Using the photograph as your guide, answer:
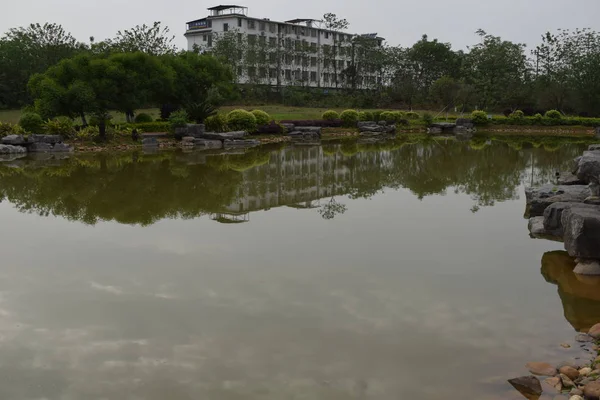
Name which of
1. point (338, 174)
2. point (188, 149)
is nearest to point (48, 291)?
point (338, 174)

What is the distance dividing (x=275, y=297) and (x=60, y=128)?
18089mm

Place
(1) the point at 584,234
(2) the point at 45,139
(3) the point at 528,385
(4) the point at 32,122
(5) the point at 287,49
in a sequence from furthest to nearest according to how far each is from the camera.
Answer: (5) the point at 287,49
(4) the point at 32,122
(2) the point at 45,139
(1) the point at 584,234
(3) the point at 528,385

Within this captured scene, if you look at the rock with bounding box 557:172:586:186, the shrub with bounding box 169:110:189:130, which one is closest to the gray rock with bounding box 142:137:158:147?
the shrub with bounding box 169:110:189:130

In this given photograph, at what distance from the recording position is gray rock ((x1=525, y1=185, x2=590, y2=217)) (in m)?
9.19

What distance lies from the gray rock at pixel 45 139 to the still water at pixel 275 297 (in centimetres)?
892

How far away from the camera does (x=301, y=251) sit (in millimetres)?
7312

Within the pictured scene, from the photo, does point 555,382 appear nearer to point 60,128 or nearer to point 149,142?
point 149,142

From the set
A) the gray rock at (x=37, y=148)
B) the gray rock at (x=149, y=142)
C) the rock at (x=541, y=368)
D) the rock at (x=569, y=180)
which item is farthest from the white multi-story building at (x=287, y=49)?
the rock at (x=541, y=368)

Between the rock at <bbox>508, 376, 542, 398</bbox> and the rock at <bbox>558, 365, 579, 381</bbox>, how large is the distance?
27 cm

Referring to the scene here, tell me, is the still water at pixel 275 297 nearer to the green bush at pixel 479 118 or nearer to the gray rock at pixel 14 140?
the gray rock at pixel 14 140

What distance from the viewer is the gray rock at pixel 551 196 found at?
919 cm

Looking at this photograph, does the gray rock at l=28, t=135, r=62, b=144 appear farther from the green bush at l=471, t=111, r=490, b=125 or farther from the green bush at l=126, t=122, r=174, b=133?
the green bush at l=471, t=111, r=490, b=125

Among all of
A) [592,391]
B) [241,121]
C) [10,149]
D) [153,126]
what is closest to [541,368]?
[592,391]

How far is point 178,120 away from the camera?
23750mm
